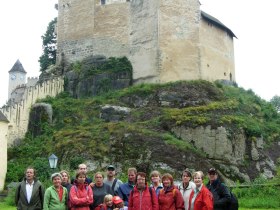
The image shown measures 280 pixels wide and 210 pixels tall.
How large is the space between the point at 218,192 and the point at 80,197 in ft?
11.0

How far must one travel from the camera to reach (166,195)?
1132cm

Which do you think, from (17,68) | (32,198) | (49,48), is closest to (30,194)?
(32,198)

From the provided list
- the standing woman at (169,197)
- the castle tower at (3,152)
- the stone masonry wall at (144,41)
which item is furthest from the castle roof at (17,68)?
the standing woman at (169,197)

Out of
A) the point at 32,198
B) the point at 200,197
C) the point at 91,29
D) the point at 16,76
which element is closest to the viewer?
the point at 200,197

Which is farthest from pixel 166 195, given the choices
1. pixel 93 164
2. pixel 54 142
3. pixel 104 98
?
pixel 104 98

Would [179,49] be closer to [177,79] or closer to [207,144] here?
[177,79]

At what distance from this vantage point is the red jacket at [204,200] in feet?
35.4

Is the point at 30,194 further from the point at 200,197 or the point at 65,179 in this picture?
the point at 200,197

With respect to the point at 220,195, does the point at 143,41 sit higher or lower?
higher

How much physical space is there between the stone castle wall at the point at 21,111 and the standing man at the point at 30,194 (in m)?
24.8

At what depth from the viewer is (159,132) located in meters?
29.9

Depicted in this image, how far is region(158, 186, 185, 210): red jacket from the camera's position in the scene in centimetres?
1122

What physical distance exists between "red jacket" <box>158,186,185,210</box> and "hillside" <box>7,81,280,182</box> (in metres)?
15.1

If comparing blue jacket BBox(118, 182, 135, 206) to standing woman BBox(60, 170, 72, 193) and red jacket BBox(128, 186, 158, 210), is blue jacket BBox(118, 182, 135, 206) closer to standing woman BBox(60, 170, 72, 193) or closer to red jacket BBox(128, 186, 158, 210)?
red jacket BBox(128, 186, 158, 210)
